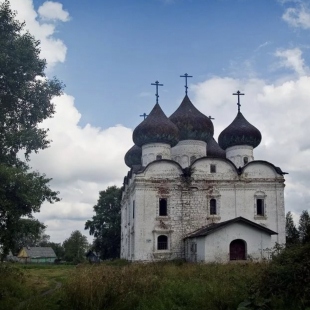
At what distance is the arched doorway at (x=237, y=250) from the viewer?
1022 inches

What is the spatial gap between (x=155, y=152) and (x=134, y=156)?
6.69m

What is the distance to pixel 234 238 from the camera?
25938mm

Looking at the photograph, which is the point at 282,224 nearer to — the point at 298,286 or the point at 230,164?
the point at 230,164

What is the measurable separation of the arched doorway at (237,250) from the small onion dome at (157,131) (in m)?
9.29

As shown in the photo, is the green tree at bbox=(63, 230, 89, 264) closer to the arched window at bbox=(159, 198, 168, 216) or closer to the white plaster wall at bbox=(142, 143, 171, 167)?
the white plaster wall at bbox=(142, 143, 171, 167)

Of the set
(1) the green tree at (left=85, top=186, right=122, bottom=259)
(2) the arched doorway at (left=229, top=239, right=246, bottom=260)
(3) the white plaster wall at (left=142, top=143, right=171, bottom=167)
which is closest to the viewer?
(2) the arched doorway at (left=229, top=239, right=246, bottom=260)

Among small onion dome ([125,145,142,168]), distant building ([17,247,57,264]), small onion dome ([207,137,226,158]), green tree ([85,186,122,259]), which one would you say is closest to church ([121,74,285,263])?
small onion dome ([207,137,226,158])

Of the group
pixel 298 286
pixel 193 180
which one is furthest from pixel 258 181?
pixel 298 286

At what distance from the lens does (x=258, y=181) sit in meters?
30.5

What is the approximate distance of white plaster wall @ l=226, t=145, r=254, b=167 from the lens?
33656 mm

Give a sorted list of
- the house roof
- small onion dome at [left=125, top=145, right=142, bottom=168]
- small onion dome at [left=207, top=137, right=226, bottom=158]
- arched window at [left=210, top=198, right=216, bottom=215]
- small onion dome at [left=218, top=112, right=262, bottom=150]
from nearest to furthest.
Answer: arched window at [left=210, top=198, right=216, bottom=215] → small onion dome at [left=218, top=112, right=262, bottom=150] → small onion dome at [left=207, top=137, right=226, bottom=158] → small onion dome at [left=125, top=145, right=142, bottom=168] → the house roof

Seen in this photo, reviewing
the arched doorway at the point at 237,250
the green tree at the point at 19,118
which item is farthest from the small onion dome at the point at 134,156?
the green tree at the point at 19,118

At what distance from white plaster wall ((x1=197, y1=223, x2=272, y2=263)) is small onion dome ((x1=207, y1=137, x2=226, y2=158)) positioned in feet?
33.3

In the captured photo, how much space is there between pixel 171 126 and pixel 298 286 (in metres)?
23.0
